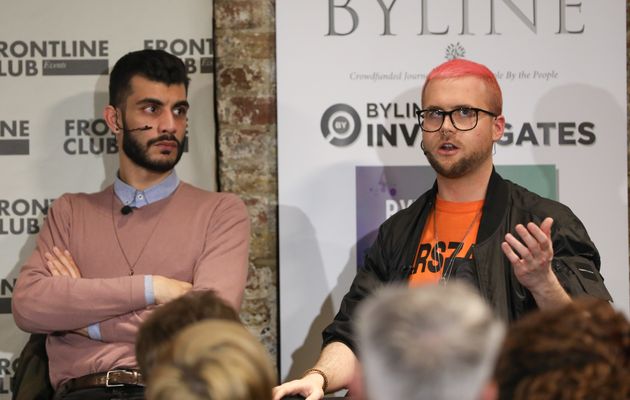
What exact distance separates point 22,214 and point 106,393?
3.94 ft

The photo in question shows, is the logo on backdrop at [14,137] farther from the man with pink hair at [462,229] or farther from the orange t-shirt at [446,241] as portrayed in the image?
the orange t-shirt at [446,241]

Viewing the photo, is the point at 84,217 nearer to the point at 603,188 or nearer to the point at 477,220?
the point at 477,220

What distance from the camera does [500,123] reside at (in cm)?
311

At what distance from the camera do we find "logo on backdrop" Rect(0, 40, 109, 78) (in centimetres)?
381

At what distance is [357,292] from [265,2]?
4.58ft

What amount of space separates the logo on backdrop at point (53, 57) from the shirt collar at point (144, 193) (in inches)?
25.7

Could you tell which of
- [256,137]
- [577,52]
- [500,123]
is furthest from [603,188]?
[256,137]

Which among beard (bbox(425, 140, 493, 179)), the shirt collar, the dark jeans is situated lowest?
the dark jeans

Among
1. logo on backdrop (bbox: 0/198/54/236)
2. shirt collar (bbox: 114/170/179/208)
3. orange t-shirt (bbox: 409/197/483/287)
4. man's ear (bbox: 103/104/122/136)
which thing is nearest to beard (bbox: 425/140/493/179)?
orange t-shirt (bbox: 409/197/483/287)

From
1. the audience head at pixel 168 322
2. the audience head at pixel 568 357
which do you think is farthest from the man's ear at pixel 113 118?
the audience head at pixel 568 357

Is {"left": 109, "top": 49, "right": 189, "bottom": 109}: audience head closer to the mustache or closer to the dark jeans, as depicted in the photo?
the mustache

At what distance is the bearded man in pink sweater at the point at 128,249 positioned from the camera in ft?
9.99

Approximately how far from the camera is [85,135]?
3830 millimetres

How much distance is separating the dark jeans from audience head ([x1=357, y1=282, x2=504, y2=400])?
208cm
